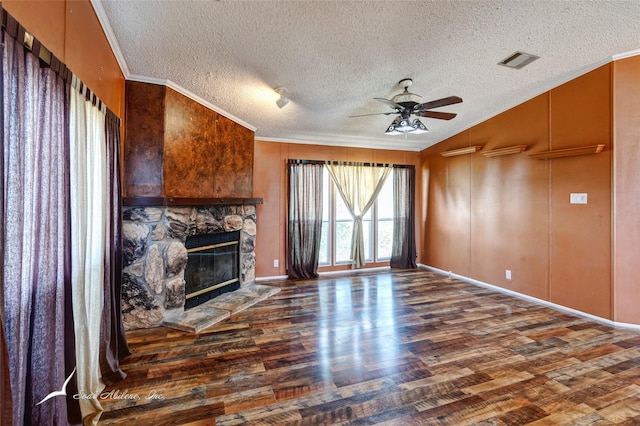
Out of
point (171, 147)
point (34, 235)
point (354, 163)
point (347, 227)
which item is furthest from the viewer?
point (347, 227)

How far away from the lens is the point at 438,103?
3.04m

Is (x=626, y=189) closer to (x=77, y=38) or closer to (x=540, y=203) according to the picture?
(x=540, y=203)

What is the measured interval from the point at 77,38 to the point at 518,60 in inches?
153

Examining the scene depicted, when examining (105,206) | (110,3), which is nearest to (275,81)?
(110,3)

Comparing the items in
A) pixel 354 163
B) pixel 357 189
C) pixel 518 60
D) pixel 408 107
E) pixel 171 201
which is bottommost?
pixel 171 201

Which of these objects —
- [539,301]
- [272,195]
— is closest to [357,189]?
[272,195]

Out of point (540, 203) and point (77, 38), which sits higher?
point (77, 38)

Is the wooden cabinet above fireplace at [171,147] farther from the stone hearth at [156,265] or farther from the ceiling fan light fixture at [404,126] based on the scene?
the ceiling fan light fixture at [404,126]

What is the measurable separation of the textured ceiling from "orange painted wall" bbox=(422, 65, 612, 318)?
1.42 ft

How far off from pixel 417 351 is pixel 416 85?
9.54ft

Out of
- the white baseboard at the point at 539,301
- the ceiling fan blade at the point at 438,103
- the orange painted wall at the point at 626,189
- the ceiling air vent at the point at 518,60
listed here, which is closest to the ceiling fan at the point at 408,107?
the ceiling fan blade at the point at 438,103

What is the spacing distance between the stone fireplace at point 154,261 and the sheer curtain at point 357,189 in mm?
2743

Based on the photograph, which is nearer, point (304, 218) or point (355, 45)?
point (355, 45)

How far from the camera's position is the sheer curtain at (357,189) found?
5.41 m
